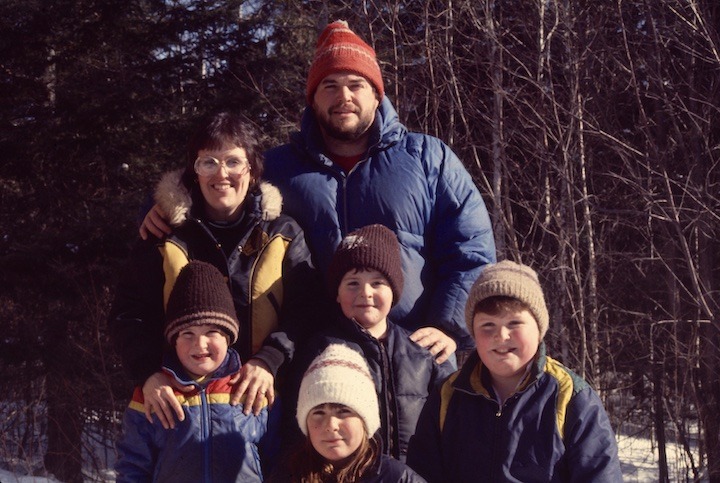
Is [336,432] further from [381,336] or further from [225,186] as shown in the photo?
[225,186]

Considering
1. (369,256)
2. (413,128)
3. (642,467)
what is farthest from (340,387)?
(642,467)

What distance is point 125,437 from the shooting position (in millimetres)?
2840

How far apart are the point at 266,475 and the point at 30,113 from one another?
8701 millimetres

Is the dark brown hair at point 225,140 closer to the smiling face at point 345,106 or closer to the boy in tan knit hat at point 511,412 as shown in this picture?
the smiling face at point 345,106

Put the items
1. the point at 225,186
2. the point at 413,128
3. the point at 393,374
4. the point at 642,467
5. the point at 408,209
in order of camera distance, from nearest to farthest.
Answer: the point at 393,374, the point at 225,186, the point at 408,209, the point at 413,128, the point at 642,467

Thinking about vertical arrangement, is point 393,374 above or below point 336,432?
above

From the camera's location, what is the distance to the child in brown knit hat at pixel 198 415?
109 inches

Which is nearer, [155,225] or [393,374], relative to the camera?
[393,374]

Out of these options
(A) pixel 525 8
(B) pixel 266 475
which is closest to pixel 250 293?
(B) pixel 266 475

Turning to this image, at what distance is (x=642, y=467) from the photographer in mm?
10141

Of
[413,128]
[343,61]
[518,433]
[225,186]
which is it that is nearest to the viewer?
[518,433]

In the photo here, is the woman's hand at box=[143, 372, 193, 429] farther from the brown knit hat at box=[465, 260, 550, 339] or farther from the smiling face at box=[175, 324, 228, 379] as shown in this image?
the brown knit hat at box=[465, 260, 550, 339]

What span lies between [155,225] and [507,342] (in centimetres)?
141

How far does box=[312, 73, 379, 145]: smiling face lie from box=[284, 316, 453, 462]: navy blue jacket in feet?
2.86
